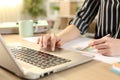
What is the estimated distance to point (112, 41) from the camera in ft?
2.77

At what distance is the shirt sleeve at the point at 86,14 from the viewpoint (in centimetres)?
127

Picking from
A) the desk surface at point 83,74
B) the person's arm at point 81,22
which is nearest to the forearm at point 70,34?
the person's arm at point 81,22

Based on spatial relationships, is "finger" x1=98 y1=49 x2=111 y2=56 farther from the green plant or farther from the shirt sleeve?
the green plant

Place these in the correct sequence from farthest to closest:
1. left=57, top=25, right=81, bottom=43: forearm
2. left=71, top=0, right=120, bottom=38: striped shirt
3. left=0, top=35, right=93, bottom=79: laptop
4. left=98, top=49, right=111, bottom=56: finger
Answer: left=71, top=0, right=120, bottom=38: striped shirt → left=57, top=25, right=81, bottom=43: forearm → left=98, top=49, right=111, bottom=56: finger → left=0, top=35, right=93, bottom=79: laptop

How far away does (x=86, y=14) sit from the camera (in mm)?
1310

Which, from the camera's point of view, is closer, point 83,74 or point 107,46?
point 83,74

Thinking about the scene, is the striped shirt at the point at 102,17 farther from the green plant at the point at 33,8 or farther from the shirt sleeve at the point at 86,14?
the green plant at the point at 33,8

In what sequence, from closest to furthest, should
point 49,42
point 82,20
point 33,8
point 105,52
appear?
point 105,52 < point 49,42 < point 82,20 < point 33,8

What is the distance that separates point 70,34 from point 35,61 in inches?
21.1

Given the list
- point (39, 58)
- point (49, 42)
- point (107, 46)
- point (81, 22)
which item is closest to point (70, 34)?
point (81, 22)

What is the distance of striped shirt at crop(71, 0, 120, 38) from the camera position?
4.06 ft

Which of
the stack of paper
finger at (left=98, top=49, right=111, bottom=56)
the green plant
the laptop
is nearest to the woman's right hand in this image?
the laptop

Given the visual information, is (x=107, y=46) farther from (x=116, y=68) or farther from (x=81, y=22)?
(x=81, y=22)

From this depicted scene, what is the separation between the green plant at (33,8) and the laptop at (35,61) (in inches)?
124
